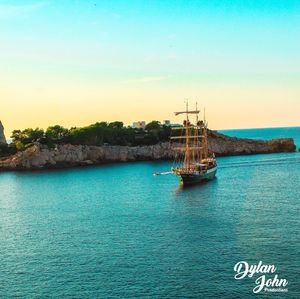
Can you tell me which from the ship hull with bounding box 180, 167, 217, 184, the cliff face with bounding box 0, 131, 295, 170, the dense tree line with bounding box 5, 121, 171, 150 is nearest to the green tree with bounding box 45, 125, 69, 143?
the dense tree line with bounding box 5, 121, 171, 150

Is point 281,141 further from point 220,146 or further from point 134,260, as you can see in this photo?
point 134,260

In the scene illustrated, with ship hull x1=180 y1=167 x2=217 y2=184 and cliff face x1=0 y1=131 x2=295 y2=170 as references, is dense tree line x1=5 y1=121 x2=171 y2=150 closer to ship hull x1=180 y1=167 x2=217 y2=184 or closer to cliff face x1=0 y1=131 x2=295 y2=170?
cliff face x1=0 y1=131 x2=295 y2=170

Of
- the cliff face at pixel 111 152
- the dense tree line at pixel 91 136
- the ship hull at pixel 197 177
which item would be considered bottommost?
the ship hull at pixel 197 177

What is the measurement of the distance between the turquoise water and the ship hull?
15.3ft

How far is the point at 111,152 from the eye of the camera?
14250 centimetres

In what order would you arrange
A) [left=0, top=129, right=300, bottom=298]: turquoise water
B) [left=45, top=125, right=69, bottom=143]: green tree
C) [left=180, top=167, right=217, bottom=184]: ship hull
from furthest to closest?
[left=45, top=125, right=69, bottom=143]: green tree < [left=180, top=167, right=217, bottom=184]: ship hull < [left=0, top=129, right=300, bottom=298]: turquoise water

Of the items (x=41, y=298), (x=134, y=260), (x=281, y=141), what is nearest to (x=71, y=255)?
(x=134, y=260)

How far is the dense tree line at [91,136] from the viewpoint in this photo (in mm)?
143750

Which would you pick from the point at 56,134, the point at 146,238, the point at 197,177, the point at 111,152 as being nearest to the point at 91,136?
the point at 111,152

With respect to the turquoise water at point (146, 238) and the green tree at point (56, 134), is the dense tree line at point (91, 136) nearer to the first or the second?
the green tree at point (56, 134)

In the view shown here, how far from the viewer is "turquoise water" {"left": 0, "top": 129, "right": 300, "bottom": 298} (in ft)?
112

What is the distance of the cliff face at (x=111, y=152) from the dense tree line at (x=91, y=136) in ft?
17.0

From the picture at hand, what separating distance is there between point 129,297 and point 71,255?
36.9 feet

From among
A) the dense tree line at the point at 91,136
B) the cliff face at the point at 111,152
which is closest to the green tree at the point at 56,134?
the dense tree line at the point at 91,136
